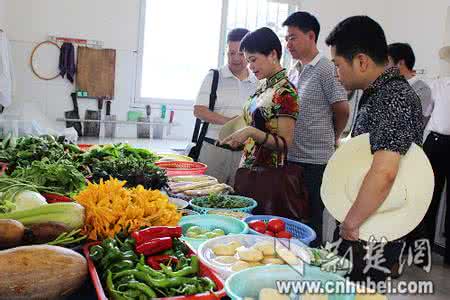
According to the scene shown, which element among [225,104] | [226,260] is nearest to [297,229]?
[226,260]

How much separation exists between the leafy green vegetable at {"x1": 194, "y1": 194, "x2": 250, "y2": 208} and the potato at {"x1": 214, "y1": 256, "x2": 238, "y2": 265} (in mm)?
650

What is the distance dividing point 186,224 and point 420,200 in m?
0.84

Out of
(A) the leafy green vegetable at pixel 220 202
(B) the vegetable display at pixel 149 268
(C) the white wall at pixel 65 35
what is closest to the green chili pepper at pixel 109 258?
(B) the vegetable display at pixel 149 268

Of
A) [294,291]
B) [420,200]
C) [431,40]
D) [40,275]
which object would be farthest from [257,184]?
[431,40]

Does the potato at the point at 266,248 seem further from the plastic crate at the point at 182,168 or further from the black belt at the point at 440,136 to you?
the black belt at the point at 440,136

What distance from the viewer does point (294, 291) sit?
3.23 feet

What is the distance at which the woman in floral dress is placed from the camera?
202 cm

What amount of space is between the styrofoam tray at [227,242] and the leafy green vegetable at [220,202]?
19.3 inches

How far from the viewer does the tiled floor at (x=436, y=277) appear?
3.16 m

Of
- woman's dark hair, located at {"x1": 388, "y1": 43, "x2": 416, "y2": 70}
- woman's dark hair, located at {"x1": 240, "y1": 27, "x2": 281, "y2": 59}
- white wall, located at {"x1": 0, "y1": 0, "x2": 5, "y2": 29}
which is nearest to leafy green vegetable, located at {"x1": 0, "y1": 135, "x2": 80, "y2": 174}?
woman's dark hair, located at {"x1": 240, "y1": 27, "x2": 281, "y2": 59}

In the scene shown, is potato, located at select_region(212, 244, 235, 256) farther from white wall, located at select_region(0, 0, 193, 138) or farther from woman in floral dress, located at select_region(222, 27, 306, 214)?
white wall, located at select_region(0, 0, 193, 138)

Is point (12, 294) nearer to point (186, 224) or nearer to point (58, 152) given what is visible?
point (186, 224)

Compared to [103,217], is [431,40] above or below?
above

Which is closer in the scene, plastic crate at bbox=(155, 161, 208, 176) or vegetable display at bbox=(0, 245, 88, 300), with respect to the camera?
vegetable display at bbox=(0, 245, 88, 300)
